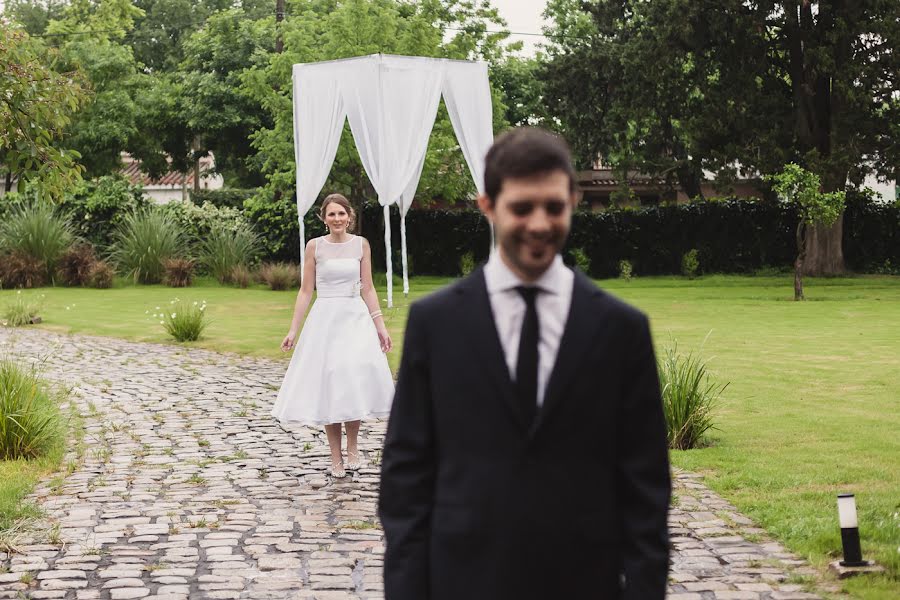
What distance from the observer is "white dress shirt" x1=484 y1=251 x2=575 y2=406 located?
235 cm

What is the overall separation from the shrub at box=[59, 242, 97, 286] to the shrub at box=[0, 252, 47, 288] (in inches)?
21.1

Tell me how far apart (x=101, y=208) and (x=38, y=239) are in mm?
2790

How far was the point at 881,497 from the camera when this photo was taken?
7129 mm

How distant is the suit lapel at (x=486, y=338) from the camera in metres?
2.30

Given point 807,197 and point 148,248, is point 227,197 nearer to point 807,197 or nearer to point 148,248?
point 148,248

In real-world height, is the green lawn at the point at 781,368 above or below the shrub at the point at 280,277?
below

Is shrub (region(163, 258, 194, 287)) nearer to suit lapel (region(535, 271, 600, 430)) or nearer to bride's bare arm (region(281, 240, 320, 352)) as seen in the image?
bride's bare arm (region(281, 240, 320, 352))

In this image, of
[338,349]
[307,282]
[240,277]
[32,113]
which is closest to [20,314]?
[240,277]

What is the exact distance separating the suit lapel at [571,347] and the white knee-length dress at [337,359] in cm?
588

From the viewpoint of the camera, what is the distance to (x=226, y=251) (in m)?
31.0

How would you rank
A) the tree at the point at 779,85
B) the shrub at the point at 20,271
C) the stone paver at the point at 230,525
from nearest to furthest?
1. the stone paver at the point at 230,525
2. the shrub at the point at 20,271
3. the tree at the point at 779,85

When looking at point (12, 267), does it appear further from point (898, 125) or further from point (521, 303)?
point (521, 303)

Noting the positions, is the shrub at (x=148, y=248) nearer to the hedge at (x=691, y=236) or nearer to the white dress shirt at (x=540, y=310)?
the hedge at (x=691, y=236)

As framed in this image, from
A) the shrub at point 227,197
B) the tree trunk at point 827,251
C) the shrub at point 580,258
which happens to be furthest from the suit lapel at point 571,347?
the shrub at point 227,197
